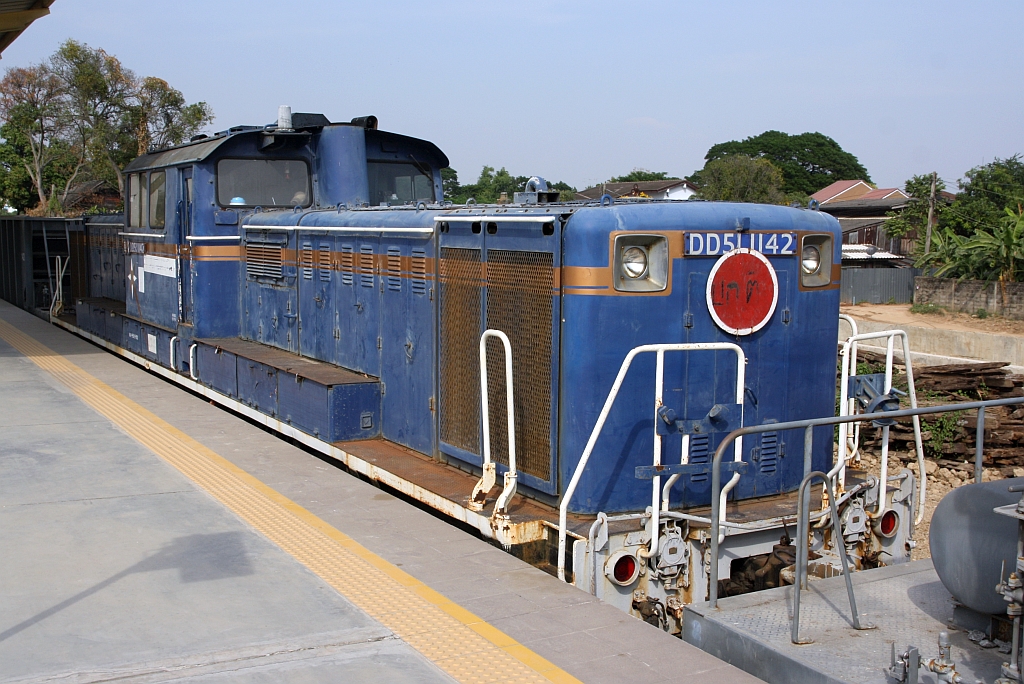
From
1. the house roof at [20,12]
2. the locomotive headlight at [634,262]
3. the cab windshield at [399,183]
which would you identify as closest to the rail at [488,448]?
the locomotive headlight at [634,262]

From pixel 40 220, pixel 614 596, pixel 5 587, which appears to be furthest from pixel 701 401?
pixel 40 220

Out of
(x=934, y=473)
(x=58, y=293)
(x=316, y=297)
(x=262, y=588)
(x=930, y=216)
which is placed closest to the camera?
(x=262, y=588)

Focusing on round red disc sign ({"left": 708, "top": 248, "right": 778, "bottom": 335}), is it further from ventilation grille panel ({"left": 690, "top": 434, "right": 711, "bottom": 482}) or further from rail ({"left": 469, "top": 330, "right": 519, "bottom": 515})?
rail ({"left": 469, "top": 330, "right": 519, "bottom": 515})

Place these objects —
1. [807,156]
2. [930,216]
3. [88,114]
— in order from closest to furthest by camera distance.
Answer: [930,216]
[88,114]
[807,156]

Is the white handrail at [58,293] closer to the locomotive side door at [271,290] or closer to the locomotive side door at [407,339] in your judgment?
the locomotive side door at [271,290]

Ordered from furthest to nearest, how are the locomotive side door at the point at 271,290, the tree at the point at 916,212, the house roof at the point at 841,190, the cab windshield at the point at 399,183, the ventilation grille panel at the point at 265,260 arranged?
the house roof at the point at 841,190 → the tree at the point at 916,212 → the cab windshield at the point at 399,183 → the ventilation grille panel at the point at 265,260 → the locomotive side door at the point at 271,290

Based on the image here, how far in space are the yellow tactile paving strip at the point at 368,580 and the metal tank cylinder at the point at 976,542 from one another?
5.71 ft

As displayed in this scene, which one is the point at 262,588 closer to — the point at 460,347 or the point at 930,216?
the point at 460,347

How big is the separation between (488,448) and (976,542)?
2.75 meters

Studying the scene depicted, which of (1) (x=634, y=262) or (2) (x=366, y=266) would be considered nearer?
→ (1) (x=634, y=262)

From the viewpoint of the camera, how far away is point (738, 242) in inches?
213

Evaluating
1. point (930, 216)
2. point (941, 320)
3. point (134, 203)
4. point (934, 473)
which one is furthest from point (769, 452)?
point (930, 216)

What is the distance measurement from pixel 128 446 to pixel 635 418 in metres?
4.77

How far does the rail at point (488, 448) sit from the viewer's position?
211 inches
